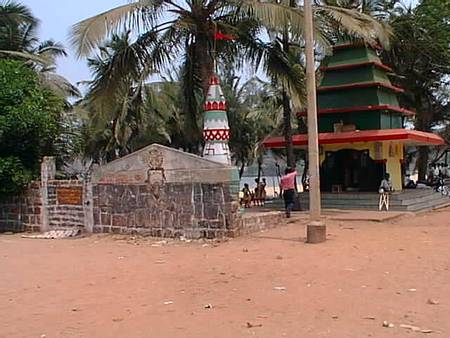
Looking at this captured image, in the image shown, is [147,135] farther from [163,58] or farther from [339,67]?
[163,58]

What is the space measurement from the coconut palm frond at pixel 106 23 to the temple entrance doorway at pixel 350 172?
10366mm

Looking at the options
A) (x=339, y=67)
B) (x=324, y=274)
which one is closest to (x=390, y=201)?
(x=339, y=67)

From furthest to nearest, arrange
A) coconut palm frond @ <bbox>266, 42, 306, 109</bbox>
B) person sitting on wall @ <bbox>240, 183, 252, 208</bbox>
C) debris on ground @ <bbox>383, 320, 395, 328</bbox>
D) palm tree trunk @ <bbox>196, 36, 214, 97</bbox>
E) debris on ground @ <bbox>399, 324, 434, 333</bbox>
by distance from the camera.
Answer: person sitting on wall @ <bbox>240, 183, 252, 208</bbox>, coconut palm frond @ <bbox>266, 42, 306, 109</bbox>, palm tree trunk @ <bbox>196, 36, 214, 97</bbox>, debris on ground @ <bbox>383, 320, 395, 328</bbox>, debris on ground @ <bbox>399, 324, 434, 333</bbox>

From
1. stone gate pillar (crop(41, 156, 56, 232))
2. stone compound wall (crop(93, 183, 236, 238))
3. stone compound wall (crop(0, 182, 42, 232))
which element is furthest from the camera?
stone compound wall (crop(0, 182, 42, 232))

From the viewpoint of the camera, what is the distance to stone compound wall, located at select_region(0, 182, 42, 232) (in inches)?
698

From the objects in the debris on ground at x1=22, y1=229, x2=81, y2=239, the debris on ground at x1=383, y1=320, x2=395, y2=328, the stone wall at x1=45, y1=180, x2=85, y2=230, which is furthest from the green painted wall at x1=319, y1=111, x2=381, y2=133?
the debris on ground at x1=383, y1=320, x2=395, y2=328

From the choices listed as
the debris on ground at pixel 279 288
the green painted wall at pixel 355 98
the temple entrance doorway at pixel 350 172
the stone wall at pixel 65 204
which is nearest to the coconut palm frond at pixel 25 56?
the stone wall at pixel 65 204

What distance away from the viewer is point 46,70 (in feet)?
94.9

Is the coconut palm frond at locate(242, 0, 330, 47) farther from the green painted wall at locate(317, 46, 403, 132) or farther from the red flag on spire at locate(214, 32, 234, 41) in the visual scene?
the green painted wall at locate(317, 46, 403, 132)

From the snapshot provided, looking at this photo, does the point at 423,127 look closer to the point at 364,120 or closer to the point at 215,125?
the point at 364,120

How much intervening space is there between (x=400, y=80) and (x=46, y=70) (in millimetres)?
17375

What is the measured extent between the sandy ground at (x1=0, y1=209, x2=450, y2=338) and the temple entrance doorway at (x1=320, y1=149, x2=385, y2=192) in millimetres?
8846

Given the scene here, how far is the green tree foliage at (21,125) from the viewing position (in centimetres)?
1731

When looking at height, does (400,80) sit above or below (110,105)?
above
